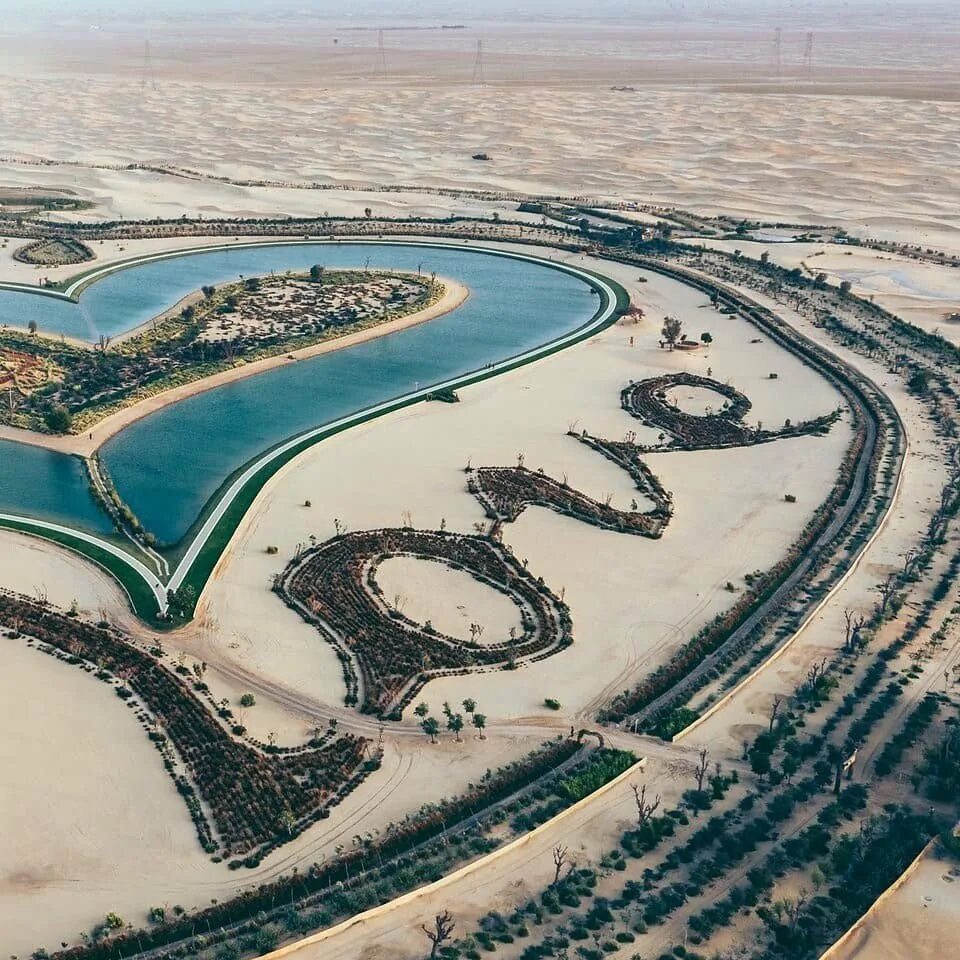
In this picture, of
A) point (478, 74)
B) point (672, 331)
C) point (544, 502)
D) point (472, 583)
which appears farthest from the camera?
point (478, 74)

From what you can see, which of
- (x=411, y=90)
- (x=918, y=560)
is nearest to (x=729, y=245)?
(x=918, y=560)

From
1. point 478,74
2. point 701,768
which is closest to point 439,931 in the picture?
point 701,768

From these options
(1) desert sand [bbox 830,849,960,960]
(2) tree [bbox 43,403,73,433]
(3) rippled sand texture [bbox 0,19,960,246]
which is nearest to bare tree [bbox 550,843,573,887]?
(1) desert sand [bbox 830,849,960,960]

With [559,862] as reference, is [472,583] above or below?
above

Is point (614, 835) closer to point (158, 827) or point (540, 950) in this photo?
point (540, 950)

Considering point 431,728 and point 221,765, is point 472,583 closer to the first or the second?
point 431,728

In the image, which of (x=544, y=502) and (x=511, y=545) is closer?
(x=511, y=545)

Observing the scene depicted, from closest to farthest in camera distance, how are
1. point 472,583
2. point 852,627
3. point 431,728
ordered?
point 431,728 < point 852,627 < point 472,583
